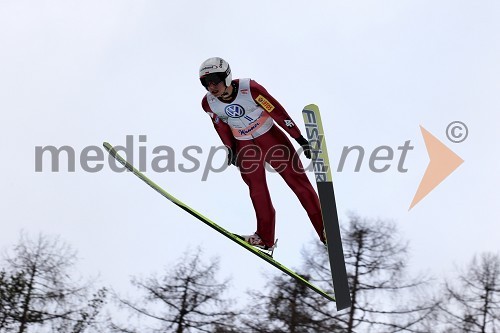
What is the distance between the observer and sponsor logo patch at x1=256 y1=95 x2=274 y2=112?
8133 millimetres

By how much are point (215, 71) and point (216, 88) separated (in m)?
0.21

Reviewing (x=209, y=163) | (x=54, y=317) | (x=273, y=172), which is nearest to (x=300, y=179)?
(x=273, y=172)

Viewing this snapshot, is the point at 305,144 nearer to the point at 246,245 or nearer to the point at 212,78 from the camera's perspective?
the point at 212,78

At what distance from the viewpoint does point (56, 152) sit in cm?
927

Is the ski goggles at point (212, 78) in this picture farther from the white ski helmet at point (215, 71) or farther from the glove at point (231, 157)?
the glove at point (231, 157)

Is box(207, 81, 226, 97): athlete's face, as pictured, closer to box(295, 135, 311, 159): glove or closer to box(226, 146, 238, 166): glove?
box(226, 146, 238, 166): glove

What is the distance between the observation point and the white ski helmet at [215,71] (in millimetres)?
8008

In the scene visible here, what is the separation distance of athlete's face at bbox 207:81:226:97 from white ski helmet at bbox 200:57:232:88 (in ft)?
0.11

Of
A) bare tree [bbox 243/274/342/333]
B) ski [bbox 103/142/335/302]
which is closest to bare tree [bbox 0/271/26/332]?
bare tree [bbox 243/274/342/333]

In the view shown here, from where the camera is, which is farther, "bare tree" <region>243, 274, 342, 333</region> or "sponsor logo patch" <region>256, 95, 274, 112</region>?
"bare tree" <region>243, 274, 342, 333</region>

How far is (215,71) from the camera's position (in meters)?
7.99

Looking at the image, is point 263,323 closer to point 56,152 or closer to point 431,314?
point 431,314

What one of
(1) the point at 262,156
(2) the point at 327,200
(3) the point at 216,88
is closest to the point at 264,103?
(3) the point at 216,88

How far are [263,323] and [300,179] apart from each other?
1328 cm
